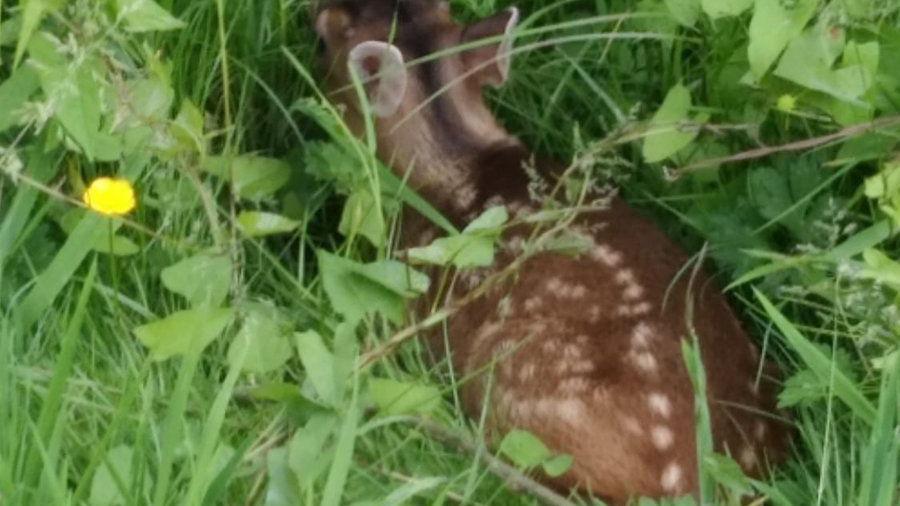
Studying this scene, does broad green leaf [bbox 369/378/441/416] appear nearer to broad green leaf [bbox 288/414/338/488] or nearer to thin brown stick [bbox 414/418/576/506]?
thin brown stick [bbox 414/418/576/506]

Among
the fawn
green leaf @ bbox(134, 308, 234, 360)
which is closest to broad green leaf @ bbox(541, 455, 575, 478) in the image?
the fawn

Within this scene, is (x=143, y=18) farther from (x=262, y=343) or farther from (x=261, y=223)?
(x=262, y=343)

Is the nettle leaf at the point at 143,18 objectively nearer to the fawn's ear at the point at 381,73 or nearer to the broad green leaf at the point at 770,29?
the fawn's ear at the point at 381,73

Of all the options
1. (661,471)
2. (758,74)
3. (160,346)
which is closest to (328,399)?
(160,346)

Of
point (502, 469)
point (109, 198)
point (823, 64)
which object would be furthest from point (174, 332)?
point (823, 64)

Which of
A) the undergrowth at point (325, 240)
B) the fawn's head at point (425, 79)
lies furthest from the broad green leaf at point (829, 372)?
the fawn's head at point (425, 79)

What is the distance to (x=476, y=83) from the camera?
4.14 metres

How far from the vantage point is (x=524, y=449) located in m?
3.22

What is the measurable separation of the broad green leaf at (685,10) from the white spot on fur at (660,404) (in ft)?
2.09

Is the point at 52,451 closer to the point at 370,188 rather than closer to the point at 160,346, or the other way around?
the point at 160,346

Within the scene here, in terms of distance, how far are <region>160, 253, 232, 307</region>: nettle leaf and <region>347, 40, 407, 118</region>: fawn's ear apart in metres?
0.67

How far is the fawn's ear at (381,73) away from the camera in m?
3.91

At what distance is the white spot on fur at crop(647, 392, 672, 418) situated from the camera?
11.1 ft

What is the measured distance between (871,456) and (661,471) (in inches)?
21.4
